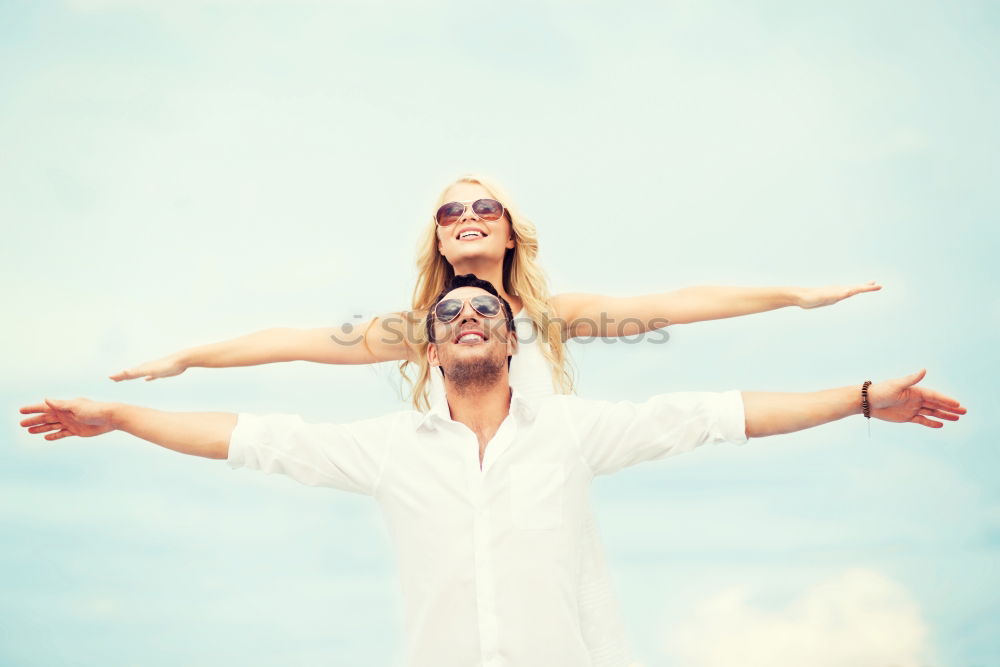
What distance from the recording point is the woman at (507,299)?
8.36 metres

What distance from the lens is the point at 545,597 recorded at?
6230mm

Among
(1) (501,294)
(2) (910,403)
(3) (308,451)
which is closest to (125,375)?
(3) (308,451)

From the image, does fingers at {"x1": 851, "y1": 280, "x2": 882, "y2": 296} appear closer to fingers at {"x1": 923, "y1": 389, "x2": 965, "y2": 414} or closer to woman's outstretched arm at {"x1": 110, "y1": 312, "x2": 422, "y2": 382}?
fingers at {"x1": 923, "y1": 389, "x2": 965, "y2": 414}

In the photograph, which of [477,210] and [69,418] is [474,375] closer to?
[477,210]

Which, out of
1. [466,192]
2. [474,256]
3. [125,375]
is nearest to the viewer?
[125,375]

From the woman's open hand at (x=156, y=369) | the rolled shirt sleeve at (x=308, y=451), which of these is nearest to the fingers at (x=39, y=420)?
→ the woman's open hand at (x=156, y=369)

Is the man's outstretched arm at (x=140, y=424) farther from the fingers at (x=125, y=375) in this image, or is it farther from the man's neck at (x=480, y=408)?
the man's neck at (x=480, y=408)

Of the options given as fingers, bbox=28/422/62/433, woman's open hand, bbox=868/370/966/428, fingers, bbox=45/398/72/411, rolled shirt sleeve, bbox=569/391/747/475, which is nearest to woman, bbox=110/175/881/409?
fingers, bbox=28/422/62/433

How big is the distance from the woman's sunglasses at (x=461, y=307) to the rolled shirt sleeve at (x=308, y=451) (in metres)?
0.83

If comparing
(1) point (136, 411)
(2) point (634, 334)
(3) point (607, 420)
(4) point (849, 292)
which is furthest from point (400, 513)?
(4) point (849, 292)

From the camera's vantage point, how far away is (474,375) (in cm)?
657

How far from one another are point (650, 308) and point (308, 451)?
11.1ft

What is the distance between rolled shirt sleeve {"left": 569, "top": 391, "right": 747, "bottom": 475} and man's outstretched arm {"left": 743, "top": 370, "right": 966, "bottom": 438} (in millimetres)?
107

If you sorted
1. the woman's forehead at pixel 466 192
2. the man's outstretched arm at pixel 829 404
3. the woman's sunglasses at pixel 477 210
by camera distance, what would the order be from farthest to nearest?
the woman's forehead at pixel 466 192, the woman's sunglasses at pixel 477 210, the man's outstretched arm at pixel 829 404
